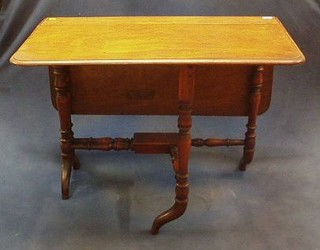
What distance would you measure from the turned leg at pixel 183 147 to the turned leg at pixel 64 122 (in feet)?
1.46

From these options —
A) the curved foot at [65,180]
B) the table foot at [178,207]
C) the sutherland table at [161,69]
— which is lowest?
the curved foot at [65,180]

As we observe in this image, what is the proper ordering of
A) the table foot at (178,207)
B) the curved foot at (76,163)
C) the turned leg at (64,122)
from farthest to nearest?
the curved foot at (76,163) < the turned leg at (64,122) < the table foot at (178,207)

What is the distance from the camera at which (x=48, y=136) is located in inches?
106

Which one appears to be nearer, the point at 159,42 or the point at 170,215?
the point at 159,42

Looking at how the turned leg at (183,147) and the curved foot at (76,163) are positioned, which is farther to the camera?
the curved foot at (76,163)

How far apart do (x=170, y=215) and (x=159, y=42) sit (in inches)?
24.5

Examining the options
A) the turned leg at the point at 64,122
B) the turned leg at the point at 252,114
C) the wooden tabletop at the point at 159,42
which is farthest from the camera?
the turned leg at the point at 252,114

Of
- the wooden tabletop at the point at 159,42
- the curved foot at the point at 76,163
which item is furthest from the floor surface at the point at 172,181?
the wooden tabletop at the point at 159,42

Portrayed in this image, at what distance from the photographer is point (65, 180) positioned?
216 cm

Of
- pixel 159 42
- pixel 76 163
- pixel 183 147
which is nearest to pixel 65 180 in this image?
pixel 76 163

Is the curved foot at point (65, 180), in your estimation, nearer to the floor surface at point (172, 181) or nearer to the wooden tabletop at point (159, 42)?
the floor surface at point (172, 181)

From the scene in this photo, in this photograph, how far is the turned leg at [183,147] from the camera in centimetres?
171

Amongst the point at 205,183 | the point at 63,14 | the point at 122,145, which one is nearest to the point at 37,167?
the point at 122,145

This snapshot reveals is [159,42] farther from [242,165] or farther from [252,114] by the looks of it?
[242,165]
